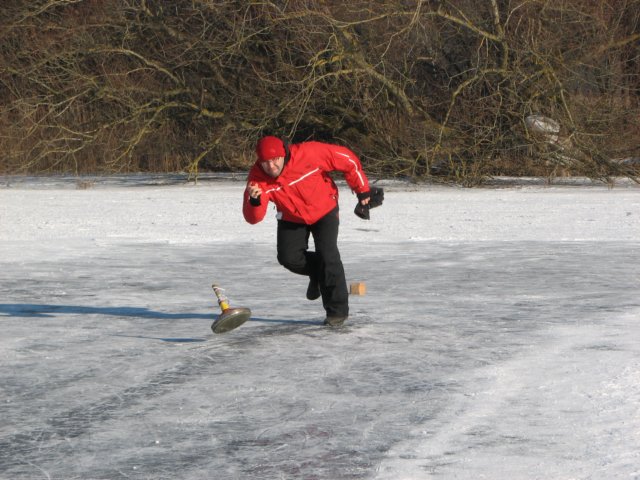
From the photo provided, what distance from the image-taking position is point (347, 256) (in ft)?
33.0

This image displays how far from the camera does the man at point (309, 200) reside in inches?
250

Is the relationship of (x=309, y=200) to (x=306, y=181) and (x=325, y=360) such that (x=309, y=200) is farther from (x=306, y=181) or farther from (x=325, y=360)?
(x=325, y=360)

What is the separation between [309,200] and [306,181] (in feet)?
0.37

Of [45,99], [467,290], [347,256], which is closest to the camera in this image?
[467,290]

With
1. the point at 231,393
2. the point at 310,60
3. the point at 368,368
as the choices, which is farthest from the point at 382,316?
the point at 310,60

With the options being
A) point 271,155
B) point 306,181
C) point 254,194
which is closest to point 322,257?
point 306,181

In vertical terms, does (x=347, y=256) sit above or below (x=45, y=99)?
below

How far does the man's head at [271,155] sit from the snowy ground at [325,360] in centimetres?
87

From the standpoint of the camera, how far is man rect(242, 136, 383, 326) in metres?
6.34

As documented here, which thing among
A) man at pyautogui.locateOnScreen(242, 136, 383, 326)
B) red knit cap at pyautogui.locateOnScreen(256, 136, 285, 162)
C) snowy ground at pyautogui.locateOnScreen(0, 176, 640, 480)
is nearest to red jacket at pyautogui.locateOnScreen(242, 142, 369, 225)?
man at pyautogui.locateOnScreen(242, 136, 383, 326)

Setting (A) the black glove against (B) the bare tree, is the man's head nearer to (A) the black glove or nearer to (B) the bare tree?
(A) the black glove

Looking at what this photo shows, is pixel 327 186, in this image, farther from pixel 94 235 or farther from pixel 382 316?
pixel 94 235

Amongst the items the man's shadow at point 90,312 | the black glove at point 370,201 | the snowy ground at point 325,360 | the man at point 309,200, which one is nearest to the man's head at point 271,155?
the man at point 309,200

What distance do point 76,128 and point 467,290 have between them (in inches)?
523
